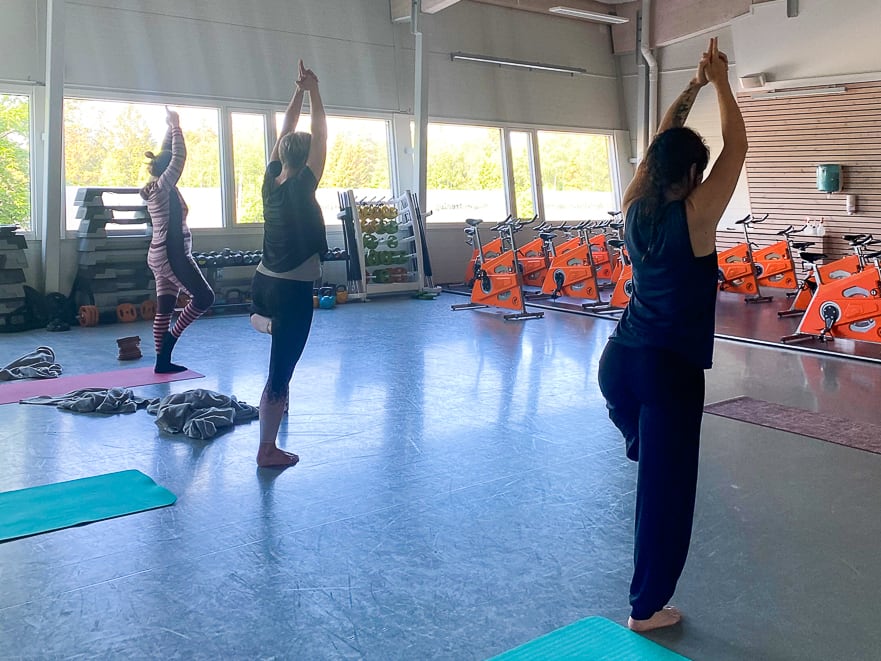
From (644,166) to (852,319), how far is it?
15.9 ft

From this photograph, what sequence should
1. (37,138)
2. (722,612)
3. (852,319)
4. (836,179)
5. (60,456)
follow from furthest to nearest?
(836,179) < (37,138) < (852,319) < (60,456) < (722,612)

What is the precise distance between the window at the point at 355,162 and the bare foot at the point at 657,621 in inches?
344

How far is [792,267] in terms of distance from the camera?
8.60 meters

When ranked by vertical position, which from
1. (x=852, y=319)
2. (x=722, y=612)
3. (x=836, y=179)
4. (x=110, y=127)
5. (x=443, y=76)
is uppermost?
(x=443, y=76)

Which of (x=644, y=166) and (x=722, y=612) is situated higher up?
(x=644, y=166)

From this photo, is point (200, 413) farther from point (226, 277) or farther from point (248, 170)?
point (248, 170)

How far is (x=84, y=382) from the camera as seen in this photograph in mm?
5379

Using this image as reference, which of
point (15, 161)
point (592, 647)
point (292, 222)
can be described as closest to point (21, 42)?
point (15, 161)

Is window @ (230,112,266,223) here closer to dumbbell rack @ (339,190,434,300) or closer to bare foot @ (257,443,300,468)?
dumbbell rack @ (339,190,434,300)

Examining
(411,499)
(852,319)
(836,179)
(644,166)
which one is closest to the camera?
(644,166)

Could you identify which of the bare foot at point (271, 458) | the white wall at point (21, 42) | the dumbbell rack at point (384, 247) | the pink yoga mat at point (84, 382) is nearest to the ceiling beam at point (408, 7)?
the dumbbell rack at point (384, 247)

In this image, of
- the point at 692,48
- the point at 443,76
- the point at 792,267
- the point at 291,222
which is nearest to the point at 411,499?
the point at 291,222

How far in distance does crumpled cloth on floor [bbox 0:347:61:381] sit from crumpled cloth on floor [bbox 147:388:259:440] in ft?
4.79

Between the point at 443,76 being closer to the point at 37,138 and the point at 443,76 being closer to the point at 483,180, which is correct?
the point at 483,180
